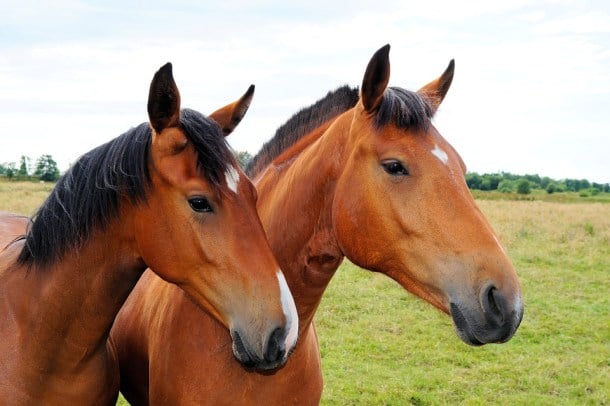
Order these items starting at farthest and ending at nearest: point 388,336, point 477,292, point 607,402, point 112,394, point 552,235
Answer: point 552,235 → point 388,336 → point 607,402 → point 112,394 → point 477,292

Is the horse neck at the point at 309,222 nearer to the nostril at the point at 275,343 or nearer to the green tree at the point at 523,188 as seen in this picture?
the nostril at the point at 275,343

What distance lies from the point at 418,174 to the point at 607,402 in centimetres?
507

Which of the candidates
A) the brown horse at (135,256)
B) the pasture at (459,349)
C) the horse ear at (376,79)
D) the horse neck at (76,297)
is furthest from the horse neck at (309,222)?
the pasture at (459,349)

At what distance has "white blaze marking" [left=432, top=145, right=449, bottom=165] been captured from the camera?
8.20 feet

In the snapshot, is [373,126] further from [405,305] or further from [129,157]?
[405,305]

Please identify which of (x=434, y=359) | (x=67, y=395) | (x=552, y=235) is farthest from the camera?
(x=552, y=235)

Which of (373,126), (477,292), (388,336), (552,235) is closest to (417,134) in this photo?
(373,126)

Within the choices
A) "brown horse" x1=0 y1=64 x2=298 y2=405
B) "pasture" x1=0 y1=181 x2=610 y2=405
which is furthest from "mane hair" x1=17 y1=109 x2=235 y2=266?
"pasture" x1=0 y1=181 x2=610 y2=405

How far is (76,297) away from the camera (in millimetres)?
2625

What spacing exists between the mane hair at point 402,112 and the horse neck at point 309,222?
0.69 ft

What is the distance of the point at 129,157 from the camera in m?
2.46

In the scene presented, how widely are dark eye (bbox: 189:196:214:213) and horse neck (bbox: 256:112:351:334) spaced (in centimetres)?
57

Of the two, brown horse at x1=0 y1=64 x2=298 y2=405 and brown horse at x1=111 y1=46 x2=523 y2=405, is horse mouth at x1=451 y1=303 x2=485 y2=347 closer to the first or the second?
brown horse at x1=111 y1=46 x2=523 y2=405

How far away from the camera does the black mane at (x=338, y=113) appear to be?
258 cm
